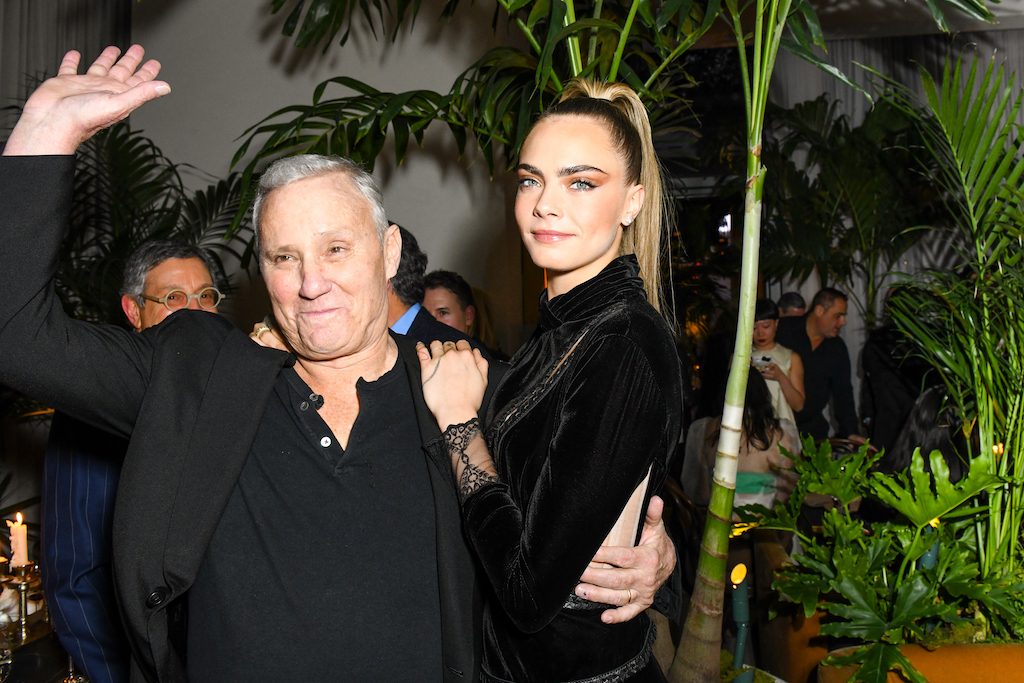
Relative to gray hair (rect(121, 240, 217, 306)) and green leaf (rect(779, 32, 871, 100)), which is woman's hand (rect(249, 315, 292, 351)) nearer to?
gray hair (rect(121, 240, 217, 306))

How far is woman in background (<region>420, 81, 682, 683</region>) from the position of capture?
A: 4.11 feet

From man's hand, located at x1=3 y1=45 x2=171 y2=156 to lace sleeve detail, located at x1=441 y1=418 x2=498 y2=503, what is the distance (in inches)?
28.1

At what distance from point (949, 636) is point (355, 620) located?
2228 millimetres

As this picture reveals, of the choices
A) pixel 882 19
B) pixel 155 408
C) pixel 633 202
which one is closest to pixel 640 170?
pixel 633 202

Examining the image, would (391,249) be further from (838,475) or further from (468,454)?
(838,475)

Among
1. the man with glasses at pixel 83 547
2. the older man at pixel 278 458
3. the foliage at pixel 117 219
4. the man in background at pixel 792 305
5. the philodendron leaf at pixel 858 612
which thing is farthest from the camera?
the man in background at pixel 792 305

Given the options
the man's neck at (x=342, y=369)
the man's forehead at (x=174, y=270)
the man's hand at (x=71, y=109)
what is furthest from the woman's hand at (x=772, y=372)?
the man's hand at (x=71, y=109)

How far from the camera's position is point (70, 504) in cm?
193

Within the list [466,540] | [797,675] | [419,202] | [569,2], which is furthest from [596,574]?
[419,202]

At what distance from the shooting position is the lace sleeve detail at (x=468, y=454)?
134 cm

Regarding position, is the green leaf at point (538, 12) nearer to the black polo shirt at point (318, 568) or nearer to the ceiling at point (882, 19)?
the black polo shirt at point (318, 568)

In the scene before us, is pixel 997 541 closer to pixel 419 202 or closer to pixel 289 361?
pixel 289 361

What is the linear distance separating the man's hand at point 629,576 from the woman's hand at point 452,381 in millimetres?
354

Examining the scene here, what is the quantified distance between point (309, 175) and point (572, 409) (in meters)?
0.66
